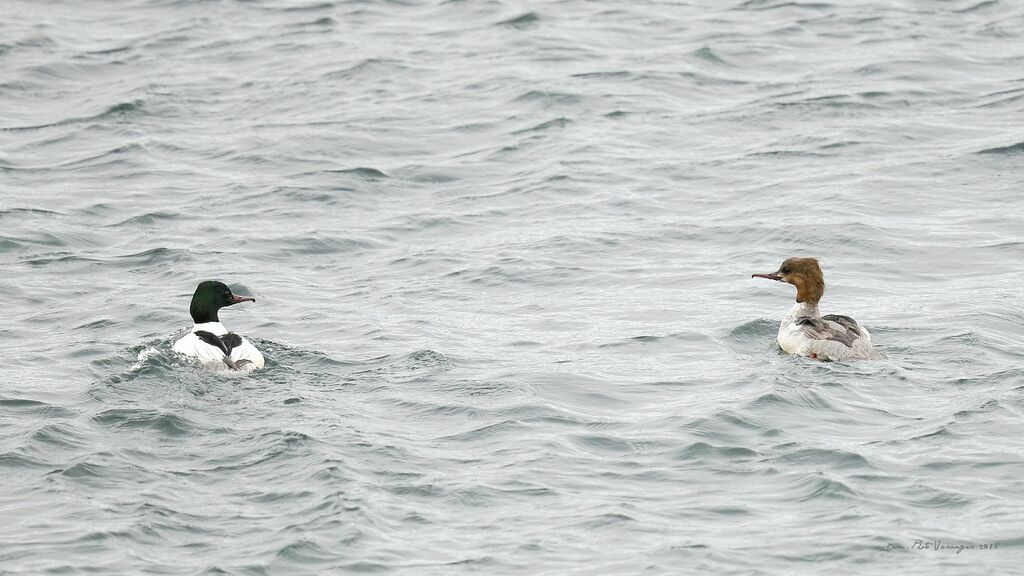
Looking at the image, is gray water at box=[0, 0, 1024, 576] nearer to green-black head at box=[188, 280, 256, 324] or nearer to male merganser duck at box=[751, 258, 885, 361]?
male merganser duck at box=[751, 258, 885, 361]

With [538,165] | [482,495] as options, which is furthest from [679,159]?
[482,495]

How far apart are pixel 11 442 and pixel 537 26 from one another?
16.0 meters

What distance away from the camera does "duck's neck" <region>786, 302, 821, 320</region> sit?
14133 millimetres

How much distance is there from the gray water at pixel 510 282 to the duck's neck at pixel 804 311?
0.57 m

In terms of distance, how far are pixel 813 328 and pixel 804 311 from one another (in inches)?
20.4

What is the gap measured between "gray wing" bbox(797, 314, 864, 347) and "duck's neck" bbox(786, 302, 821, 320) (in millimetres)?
251

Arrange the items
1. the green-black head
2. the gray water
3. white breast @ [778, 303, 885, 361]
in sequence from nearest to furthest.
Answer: the gray water → white breast @ [778, 303, 885, 361] → the green-black head

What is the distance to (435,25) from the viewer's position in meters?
26.0

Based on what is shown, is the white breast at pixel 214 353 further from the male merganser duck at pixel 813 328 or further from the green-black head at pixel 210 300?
the male merganser duck at pixel 813 328

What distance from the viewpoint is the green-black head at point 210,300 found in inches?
563

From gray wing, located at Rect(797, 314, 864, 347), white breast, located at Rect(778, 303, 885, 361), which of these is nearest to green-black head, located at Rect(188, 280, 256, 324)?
white breast, located at Rect(778, 303, 885, 361)

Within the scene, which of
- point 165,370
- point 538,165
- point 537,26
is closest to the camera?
point 165,370

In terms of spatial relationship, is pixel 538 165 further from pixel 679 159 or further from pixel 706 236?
pixel 706 236

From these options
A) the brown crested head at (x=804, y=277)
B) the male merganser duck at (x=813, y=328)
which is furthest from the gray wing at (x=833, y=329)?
the brown crested head at (x=804, y=277)
